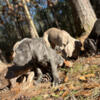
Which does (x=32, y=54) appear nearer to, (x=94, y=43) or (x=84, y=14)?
(x=94, y=43)

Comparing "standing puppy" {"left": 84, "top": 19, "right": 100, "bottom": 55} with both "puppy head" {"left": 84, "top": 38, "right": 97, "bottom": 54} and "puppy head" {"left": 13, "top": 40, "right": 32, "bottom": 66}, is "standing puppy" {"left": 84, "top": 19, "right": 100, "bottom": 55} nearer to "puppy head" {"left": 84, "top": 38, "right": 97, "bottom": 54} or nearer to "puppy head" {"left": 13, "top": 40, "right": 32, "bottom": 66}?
"puppy head" {"left": 84, "top": 38, "right": 97, "bottom": 54}

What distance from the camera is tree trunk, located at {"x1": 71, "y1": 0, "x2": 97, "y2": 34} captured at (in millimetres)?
6684

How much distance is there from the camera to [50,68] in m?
3.05

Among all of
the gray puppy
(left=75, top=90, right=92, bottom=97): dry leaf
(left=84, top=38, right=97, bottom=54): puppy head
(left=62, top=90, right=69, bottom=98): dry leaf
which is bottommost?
(left=84, top=38, right=97, bottom=54): puppy head

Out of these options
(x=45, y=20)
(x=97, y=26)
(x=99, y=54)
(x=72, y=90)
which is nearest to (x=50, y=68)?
(x=72, y=90)

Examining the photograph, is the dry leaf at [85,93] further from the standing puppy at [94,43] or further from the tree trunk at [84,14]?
the tree trunk at [84,14]

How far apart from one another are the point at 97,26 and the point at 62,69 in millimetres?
2014

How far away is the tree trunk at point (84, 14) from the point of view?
6684 millimetres

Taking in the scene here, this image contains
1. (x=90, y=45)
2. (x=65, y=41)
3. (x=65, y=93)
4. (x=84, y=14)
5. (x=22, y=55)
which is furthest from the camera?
(x=84, y=14)

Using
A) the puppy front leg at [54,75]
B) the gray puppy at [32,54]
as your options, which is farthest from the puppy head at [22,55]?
the puppy front leg at [54,75]

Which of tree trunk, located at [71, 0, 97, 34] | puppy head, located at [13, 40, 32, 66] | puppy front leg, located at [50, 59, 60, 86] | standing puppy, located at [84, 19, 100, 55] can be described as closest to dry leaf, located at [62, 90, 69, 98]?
puppy front leg, located at [50, 59, 60, 86]

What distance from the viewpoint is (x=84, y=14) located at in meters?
6.70

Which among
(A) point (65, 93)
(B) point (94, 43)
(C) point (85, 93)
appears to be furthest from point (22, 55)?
(B) point (94, 43)

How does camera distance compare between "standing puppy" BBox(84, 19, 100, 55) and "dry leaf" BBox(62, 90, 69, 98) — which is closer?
"dry leaf" BBox(62, 90, 69, 98)
